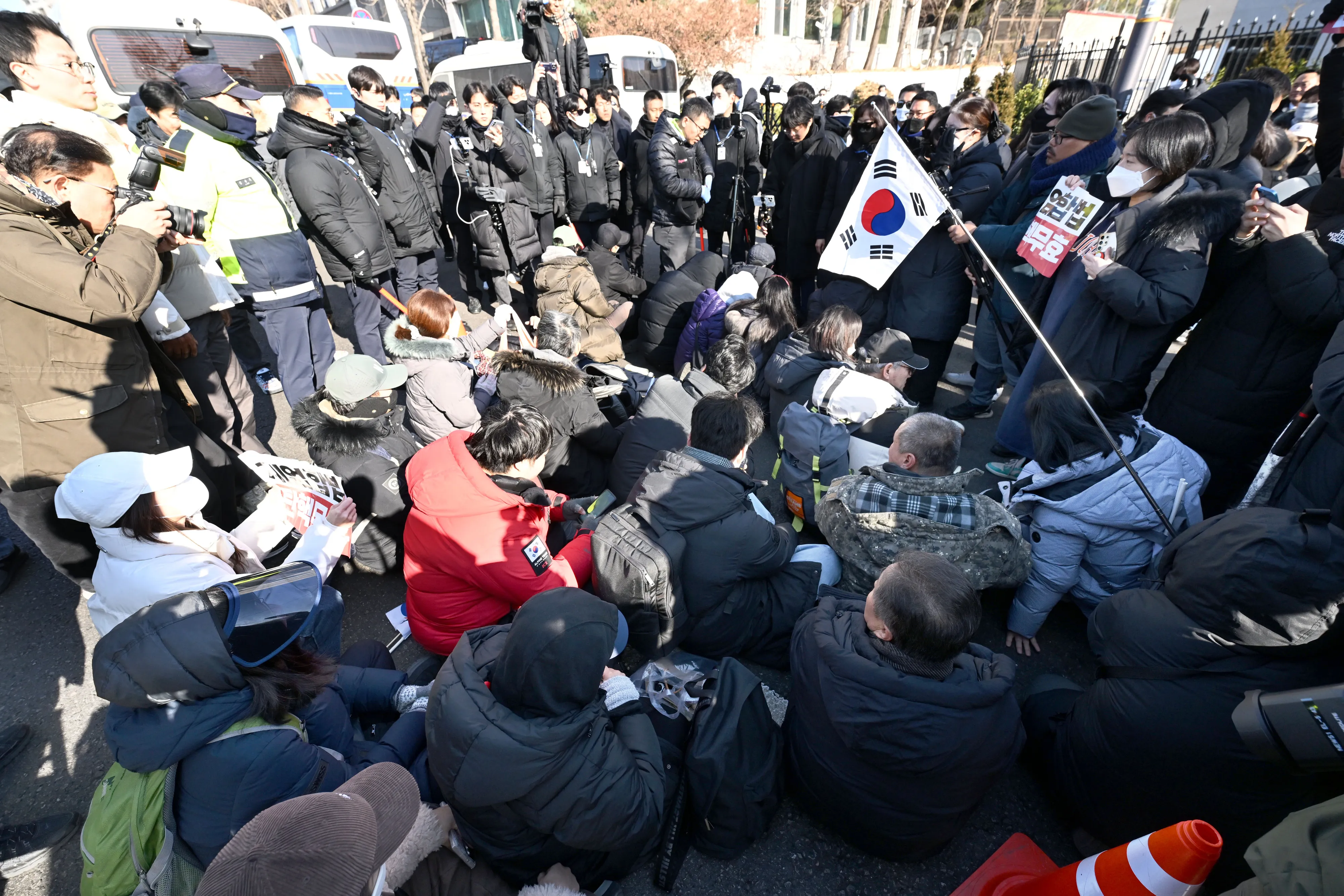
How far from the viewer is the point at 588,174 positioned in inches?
261

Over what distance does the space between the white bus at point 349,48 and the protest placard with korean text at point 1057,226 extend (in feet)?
38.0

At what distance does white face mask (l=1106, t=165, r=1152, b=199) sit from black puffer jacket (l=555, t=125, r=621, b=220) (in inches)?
199

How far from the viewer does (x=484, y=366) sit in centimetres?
381

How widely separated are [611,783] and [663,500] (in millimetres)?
913

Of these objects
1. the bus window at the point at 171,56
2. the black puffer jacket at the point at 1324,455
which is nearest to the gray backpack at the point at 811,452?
the black puffer jacket at the point at 1324,455

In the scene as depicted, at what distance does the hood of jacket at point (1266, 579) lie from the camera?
4.54ft

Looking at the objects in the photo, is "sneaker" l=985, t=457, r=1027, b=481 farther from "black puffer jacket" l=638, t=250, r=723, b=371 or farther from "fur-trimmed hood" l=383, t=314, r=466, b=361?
"fur-trimmed hood" l=383, t=314, r=466, b=361

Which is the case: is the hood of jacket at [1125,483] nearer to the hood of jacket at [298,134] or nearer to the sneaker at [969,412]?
the sneaker at [969,412]

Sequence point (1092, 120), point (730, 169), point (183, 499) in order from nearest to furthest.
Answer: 1. point (183, 499)
2. point (1092, 120)
3. point (730, 169)

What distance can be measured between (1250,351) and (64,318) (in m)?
4.79

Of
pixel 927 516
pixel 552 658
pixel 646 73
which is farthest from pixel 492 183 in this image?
pixel 646 73

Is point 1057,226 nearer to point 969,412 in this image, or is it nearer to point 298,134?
point 969,412

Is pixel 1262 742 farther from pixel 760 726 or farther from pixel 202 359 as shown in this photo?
pixel 202 359

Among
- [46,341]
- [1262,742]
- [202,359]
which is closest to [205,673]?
[46,341]
